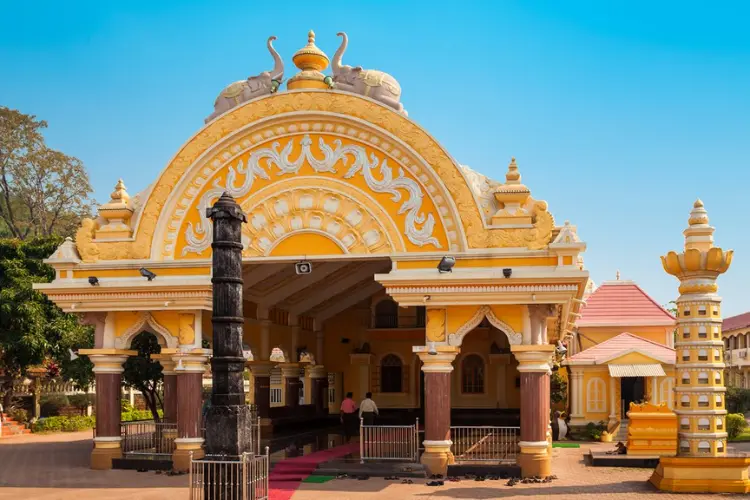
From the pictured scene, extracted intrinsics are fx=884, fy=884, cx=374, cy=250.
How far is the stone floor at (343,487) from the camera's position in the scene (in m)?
15.5

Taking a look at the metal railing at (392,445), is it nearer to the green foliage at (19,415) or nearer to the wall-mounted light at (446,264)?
→ the wall-mounted light at (446,264)

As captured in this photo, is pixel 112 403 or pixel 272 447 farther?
pixel 272 447

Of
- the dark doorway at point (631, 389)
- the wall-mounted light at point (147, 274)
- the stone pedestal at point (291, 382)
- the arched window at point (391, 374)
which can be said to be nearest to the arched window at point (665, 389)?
the dark doorway at point (631, 389)

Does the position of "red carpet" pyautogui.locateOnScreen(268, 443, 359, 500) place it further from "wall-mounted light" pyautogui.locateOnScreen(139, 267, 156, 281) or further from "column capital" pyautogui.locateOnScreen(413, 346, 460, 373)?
"wall-mounted light" pyautogui.locateOnScreen(139, 267, 156, 281)

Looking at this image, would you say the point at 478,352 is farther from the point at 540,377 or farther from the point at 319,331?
the point at 540,377

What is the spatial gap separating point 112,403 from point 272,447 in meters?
3.96

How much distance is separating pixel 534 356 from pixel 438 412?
221 cm

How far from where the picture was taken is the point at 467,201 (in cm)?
1794

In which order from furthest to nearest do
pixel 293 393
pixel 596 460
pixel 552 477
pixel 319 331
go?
pixel 319 331 → pixel 293 393 → pixel 596 460 → pixel 552 477

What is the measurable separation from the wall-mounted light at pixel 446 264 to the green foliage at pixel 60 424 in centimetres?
2058

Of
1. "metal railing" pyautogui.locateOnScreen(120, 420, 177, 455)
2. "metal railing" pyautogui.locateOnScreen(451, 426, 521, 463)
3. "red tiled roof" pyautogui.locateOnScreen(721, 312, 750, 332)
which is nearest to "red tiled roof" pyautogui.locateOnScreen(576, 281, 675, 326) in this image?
"metal railing" pyautogui.locateOnScreen(451, 426, 521, 463)

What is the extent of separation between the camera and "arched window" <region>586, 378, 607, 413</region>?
30.3 m

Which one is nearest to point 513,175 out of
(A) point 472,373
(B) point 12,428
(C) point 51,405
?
(A) point 472,373

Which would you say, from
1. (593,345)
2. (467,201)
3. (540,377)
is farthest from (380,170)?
(593,345)
